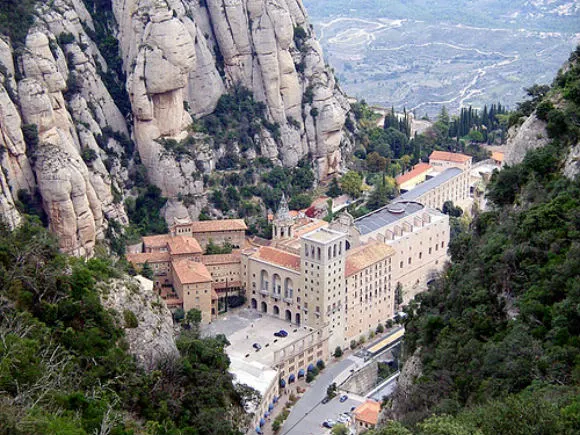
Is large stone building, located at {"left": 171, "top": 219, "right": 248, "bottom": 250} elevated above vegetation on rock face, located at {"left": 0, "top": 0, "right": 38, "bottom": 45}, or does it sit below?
below

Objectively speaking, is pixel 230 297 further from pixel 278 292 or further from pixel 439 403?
pixel 439 403

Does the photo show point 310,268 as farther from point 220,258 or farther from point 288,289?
point 220,258

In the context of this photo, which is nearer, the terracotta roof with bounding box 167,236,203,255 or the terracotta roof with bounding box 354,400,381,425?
the terracotta roof with bounding box 354,400,381,425

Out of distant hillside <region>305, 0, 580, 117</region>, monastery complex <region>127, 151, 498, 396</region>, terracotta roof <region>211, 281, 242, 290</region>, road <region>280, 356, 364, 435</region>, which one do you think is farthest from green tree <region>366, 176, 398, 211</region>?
distant hillside <region>305, 0, 580, 117</region>

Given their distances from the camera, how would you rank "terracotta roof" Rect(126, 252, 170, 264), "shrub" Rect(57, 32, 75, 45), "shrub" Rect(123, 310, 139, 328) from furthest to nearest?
1. "shrub" Rect(57, 32, 75, 45)
2. "terracotta roof" Rect(126, 252, 170, 264)
3. "shrub" Rect(123, 310, 139, 328)

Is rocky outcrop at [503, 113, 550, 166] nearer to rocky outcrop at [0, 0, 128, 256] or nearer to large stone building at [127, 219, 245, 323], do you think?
large stone building at [127, 219, 245, 323]

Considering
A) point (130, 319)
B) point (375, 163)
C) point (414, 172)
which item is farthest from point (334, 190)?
point (130, 319)
